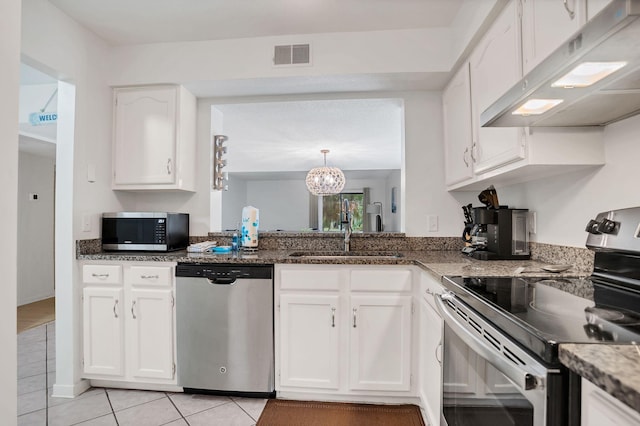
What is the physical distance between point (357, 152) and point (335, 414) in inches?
171

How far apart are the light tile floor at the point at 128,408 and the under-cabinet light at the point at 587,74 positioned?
6.91ft

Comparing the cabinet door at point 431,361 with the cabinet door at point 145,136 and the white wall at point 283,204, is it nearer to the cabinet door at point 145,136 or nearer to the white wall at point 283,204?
the cabinet door at point 145,136

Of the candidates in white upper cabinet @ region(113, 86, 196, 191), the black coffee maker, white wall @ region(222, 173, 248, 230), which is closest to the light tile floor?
white upper cabinet @ region(113, 86, 196, 191)

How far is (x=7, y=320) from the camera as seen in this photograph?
910 millimetres

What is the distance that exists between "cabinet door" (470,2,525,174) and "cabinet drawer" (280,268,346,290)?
3.42ft

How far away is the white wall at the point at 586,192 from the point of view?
121cm

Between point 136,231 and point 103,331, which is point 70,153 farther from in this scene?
point 103,331

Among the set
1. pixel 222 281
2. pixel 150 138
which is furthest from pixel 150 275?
pixel 150 138

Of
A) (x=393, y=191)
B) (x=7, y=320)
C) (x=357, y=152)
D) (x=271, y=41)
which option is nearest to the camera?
(x=7, y=320)

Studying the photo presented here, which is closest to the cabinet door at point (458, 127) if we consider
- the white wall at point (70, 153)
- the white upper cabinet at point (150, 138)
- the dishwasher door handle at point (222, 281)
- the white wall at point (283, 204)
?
the dishwasher door handle at point (222, 281)

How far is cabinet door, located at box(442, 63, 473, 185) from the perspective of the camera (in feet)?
6.26

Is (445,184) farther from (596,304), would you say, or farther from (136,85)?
(136,85)

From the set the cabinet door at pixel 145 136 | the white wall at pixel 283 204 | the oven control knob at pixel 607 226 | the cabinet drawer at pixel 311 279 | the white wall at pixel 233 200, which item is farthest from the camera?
the white wall at pixel 283 204

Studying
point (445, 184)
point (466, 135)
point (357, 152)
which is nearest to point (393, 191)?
point (357, 152)
